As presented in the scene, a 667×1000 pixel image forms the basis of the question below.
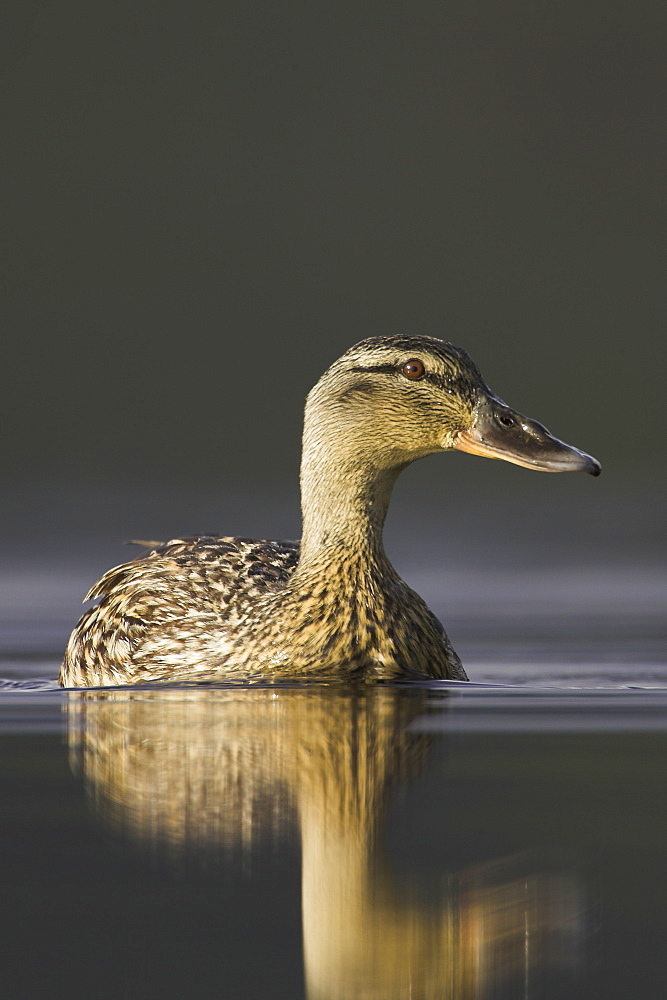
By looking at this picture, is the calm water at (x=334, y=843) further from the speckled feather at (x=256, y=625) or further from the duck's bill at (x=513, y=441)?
the duck's bill at (x=513, y=441)

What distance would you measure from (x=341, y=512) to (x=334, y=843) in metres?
3.56

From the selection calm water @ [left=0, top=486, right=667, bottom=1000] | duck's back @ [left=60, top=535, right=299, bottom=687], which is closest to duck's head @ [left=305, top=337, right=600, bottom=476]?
duck's back @ [left=60, top=535, right=299, bottom=687]

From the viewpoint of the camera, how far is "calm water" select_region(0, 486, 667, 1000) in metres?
3.30

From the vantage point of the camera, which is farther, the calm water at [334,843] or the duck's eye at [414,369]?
the duck's eye at [414,369]

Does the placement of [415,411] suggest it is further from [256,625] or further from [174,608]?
[174,608]

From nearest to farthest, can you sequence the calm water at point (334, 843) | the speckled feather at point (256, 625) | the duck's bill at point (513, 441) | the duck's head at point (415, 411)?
the calm water at point (334, 843) → the speckled feather at point (256, 625) → the duck's bill at point (513, 441) → the duck's head at point (415, 411)

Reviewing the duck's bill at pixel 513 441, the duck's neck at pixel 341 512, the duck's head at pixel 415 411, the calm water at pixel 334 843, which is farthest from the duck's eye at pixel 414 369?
the calm water at pixel 334 843

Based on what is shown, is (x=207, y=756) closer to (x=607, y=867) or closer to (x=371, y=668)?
(x=607, y=867)

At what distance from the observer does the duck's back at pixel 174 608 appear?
7.39 meters

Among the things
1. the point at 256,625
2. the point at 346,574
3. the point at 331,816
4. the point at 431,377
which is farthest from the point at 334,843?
the point at 431,377

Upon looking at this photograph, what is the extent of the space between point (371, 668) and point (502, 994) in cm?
389

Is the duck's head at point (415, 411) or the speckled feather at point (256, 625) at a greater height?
the duck's head at point (415, 411)

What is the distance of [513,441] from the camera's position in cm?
735

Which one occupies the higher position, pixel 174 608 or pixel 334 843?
pixel 174 608
